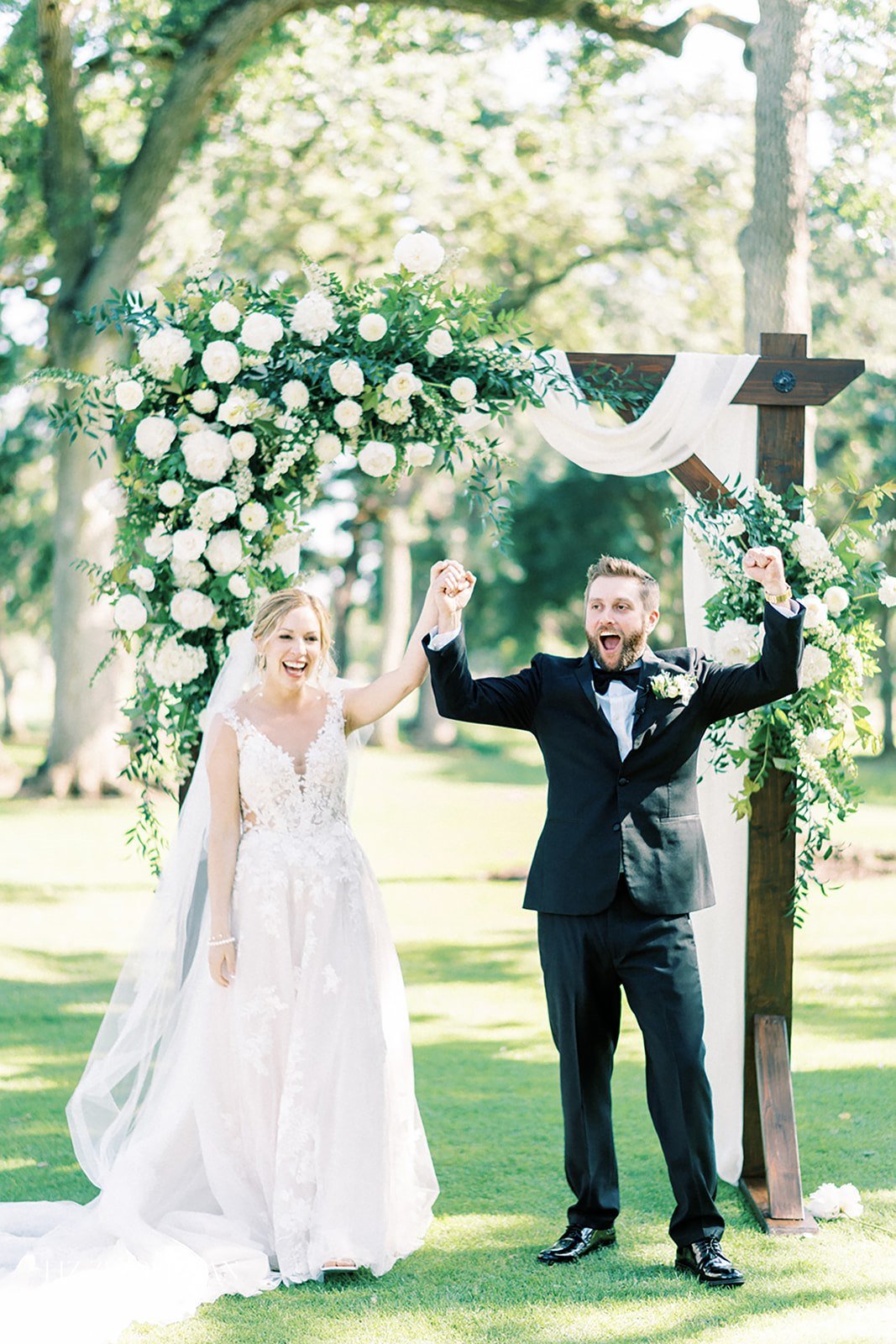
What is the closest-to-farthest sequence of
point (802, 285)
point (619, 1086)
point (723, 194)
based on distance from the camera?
point (619, 1086) < point (802, 285) < point (723, 194)

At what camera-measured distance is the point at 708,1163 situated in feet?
14.4

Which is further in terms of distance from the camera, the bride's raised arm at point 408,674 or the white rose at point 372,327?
the white rose at point 372,327

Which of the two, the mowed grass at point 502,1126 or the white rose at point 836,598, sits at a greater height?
the white rose at point 836,598

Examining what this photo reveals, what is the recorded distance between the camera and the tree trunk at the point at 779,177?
8.92 metres

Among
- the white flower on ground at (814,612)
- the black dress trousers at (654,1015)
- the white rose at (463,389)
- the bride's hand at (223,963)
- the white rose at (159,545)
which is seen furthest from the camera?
the white rose at (159,545)

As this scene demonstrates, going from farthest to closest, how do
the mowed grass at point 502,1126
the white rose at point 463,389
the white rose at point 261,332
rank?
1. the white rose at point 463,389
2. the white rose at point 261,332
3. the mowed grass at point 502,1126

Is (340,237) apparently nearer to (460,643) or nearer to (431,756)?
(431,756)

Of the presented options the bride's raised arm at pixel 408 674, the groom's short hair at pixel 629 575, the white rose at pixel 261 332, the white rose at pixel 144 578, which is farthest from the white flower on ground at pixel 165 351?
the groom's short hair at pixel 629 575

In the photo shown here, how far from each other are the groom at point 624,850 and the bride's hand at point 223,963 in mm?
1064

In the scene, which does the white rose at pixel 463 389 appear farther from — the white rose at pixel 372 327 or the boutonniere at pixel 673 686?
the boutonniere at pixel 673 686

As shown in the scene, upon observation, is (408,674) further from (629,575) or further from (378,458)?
(378,458)

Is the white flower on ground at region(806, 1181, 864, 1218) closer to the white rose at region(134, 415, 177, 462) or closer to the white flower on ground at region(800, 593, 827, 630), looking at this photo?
the white flower on ground at region(800, 593, 827, 630)

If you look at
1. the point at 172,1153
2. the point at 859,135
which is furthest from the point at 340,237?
the point at 172,1153

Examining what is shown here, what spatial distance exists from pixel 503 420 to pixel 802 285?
513cm
